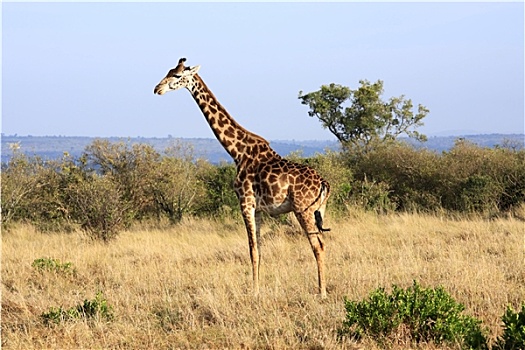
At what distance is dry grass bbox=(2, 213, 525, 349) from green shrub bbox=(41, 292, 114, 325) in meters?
0.11

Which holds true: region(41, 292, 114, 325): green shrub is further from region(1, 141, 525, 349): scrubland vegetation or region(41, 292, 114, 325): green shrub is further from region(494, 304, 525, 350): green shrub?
region(494, 304, 525, 350): green shrub

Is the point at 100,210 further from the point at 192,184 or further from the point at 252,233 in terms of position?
the point at 252,233

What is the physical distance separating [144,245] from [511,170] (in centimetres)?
989

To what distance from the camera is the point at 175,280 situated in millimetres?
9078

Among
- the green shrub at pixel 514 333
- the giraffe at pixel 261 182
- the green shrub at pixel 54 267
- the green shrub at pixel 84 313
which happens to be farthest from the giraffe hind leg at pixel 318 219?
the green shrub at pixel 54 267

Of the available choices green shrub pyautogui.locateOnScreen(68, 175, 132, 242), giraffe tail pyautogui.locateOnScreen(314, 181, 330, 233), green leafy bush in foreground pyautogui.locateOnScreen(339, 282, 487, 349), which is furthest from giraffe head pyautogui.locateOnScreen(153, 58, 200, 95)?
green shrub pyautogui.locateOnScreen(68, 175, 132, 242)

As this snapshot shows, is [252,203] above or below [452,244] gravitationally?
above

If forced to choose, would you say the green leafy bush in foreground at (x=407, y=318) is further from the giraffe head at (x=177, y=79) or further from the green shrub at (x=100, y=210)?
the green shrub at (x=100, y=210)

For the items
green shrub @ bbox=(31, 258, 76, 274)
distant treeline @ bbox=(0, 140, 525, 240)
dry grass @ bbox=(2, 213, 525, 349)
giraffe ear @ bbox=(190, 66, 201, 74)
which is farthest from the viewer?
distant treeline @ bbox=(0, 140, 525, 240)

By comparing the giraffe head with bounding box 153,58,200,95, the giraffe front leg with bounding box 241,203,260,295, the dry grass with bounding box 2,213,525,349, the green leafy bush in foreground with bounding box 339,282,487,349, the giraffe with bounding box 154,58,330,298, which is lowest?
the dry grass with bounding box 2,213,525,349

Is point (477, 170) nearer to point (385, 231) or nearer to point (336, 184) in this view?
point (336, 184)

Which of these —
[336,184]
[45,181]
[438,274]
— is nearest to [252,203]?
[438,274]

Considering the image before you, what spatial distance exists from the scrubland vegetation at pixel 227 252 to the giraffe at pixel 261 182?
686 millimetres

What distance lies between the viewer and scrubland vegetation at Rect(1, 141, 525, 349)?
6.52 meters
